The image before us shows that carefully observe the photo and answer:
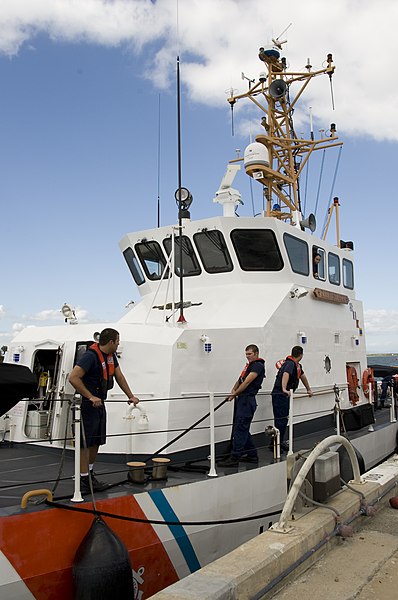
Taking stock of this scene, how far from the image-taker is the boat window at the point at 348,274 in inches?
421

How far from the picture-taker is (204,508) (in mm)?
5312

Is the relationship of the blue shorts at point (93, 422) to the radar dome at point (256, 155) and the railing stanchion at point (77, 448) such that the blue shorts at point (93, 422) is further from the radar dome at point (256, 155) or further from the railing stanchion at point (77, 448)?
the radar dome at point (256, 155)

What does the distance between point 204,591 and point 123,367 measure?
318cm

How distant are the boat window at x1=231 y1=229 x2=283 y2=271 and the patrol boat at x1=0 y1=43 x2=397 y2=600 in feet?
0.06

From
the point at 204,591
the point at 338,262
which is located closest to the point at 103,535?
the point at 204,591

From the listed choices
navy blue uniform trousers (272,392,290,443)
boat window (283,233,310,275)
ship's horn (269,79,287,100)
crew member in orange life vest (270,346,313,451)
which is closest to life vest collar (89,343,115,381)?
crew member in orange life vest (270,346,313,451)

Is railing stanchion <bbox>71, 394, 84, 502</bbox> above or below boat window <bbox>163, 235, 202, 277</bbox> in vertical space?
below

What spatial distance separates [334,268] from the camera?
1024 centimetres

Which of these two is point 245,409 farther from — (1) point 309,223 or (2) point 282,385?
(1) point 309,223

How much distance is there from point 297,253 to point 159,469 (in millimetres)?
4702

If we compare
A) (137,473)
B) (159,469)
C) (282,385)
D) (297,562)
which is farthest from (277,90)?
(297,562)

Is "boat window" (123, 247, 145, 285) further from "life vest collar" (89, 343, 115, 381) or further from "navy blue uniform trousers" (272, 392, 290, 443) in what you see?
"life vest collar" (89, 343, 115, 381)

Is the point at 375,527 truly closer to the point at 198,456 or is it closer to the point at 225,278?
the point at 198,456

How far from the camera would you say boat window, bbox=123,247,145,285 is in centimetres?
949
